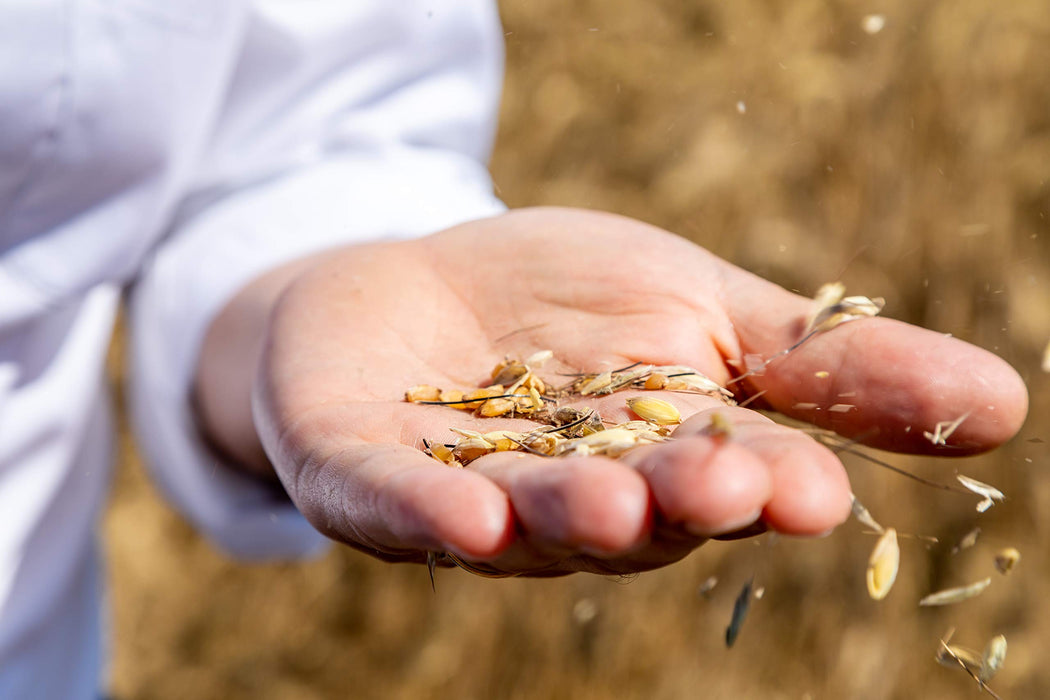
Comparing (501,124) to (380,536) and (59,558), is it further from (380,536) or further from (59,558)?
(380,536)

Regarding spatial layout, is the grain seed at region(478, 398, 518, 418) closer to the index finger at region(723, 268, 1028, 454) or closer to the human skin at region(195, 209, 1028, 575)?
the human skin at region(195, 209, 1028, 575)

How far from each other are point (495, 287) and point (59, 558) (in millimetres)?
534

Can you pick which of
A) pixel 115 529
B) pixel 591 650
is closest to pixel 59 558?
pixel 591 650

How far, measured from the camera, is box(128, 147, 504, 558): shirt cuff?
36.9 inches

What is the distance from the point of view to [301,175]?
38.7 inches

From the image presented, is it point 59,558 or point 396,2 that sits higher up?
point 396,2

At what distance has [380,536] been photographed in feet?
1.61

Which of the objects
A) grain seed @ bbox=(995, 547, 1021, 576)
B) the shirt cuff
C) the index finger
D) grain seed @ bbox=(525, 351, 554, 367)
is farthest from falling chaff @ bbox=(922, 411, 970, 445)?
the shirt cuff

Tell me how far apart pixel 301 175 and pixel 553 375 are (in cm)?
44

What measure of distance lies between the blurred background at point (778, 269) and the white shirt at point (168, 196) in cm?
75

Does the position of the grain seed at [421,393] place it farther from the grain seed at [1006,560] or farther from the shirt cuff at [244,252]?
the grain seed at [1006,560]

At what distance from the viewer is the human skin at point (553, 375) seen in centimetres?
44

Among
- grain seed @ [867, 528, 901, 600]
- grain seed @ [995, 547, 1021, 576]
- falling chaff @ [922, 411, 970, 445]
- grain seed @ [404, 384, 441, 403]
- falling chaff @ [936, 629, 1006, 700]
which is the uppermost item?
falling chaff @ [922, 411, 970, 445]

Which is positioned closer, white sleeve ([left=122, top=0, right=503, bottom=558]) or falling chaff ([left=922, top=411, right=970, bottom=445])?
falling chaff ([left=922, top=411, right=970, bottom=445])
